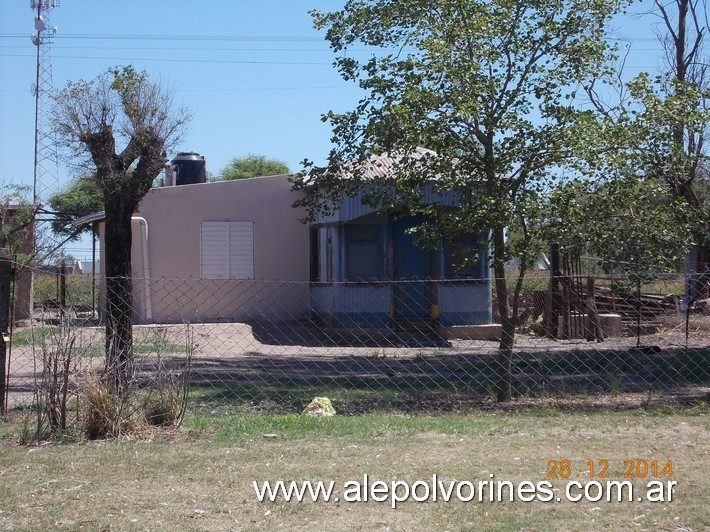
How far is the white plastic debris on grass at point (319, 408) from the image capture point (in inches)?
347

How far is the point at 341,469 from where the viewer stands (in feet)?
20.1

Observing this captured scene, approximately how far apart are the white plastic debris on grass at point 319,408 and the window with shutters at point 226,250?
12302 millimetres

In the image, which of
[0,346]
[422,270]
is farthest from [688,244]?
[422,270]

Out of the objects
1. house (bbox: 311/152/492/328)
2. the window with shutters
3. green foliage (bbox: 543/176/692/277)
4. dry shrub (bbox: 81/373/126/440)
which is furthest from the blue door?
dry shrub (bbox: 81/373/126/440)

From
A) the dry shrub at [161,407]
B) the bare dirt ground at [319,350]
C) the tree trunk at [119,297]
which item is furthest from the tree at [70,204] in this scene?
the dry shrub at [161,407]

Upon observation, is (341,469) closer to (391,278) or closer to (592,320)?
(391,278)

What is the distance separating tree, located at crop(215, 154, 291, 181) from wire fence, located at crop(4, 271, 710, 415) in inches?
745

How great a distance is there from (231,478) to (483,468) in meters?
1.84

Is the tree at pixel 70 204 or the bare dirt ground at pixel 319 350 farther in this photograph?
the tree at pixel 70 204

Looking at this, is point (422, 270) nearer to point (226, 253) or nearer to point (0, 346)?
point (226, 253)

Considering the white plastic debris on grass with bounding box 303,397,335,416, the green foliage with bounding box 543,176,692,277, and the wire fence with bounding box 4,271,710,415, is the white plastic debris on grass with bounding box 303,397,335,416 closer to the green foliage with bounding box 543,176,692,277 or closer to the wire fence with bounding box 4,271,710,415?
the wire fence with bounding box 4,271,710,415

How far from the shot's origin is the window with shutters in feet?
68.9

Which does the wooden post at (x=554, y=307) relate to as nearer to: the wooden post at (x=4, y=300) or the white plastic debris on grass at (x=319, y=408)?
the white plastic debris on grass at (x=319, y=408)

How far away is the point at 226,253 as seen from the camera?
21.2 meters
